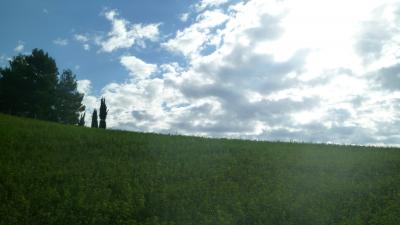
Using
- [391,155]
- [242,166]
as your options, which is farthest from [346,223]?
[391,155]

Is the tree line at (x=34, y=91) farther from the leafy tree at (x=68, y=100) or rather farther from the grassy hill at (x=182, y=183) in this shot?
the grassy hill at (x=182, y=183)

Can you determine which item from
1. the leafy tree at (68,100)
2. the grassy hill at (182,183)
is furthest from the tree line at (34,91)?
the grassy hill at (182,183)

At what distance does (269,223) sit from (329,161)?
12835mm

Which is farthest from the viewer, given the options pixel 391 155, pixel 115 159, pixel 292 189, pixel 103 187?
pixel 391 155

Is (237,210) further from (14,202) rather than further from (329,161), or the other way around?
(329,161)

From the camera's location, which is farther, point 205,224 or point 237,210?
point 237,210

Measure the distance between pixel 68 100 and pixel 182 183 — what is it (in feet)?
203

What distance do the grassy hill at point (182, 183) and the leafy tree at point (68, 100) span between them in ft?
145

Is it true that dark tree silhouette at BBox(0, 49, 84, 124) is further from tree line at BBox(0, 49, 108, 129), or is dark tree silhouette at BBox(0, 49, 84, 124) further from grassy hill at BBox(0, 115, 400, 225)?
grassy hill at BBox(0, 115, 400, 225)

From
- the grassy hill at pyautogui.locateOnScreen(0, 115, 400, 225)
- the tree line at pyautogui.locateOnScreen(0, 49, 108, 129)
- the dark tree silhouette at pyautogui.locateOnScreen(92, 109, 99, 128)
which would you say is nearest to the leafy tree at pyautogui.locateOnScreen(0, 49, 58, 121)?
the tree line at pyautogui.locateOnScreen(0, 49, 108, 129)

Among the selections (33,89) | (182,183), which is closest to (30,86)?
(33,89)

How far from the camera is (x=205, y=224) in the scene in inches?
561

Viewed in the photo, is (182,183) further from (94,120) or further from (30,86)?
(94,120)

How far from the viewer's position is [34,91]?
66188 mm
